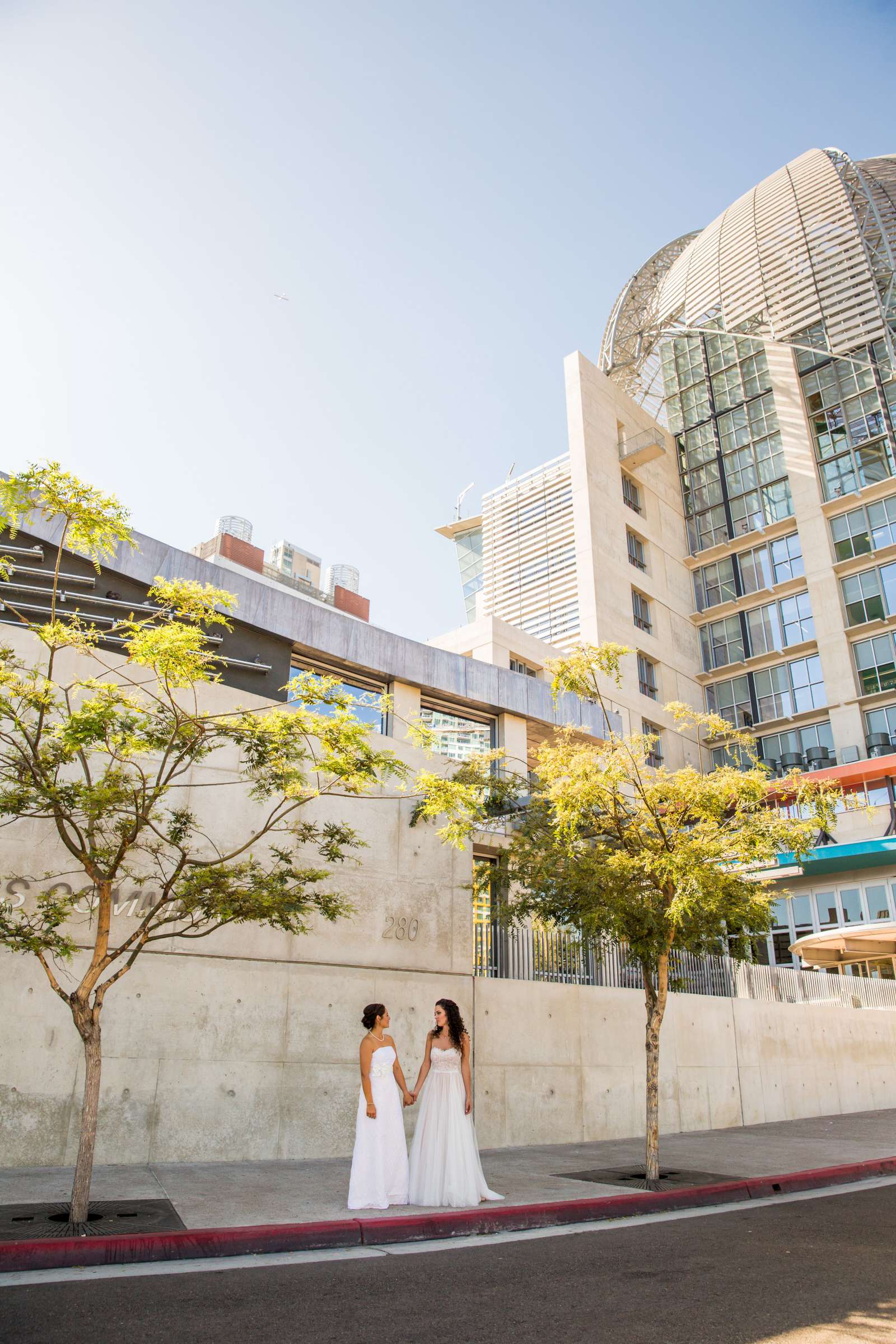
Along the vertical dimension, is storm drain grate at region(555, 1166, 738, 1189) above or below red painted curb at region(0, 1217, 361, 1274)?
below

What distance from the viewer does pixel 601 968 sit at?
50.9 feet

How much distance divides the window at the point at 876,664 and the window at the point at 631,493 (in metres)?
13.0

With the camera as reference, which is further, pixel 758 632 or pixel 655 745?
pixel 758 632

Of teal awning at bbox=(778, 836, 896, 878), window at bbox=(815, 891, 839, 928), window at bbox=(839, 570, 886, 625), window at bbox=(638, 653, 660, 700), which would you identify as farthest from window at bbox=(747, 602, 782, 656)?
window at bbox=(815, 891, 839, 928)

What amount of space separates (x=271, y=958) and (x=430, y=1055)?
3.95 metres

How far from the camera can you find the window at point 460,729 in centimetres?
2019

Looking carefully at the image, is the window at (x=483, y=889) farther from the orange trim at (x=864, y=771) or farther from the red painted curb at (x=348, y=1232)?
the orange trim at (x=864, y=771)

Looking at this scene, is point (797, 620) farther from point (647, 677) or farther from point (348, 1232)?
point (348, 1232)

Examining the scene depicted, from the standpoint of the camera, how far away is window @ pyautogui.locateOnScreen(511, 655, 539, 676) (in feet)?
114

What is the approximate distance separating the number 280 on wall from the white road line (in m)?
5.22

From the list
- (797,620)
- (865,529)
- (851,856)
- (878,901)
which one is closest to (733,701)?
(797,620)

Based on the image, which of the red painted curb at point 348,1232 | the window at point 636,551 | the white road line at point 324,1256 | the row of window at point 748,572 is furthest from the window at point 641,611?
the white road line at point 324,1256

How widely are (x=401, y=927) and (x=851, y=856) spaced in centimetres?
2518

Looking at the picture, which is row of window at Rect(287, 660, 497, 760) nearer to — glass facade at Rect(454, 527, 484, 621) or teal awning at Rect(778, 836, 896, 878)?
teal awning at Rect(778, 836, 896, 878)
